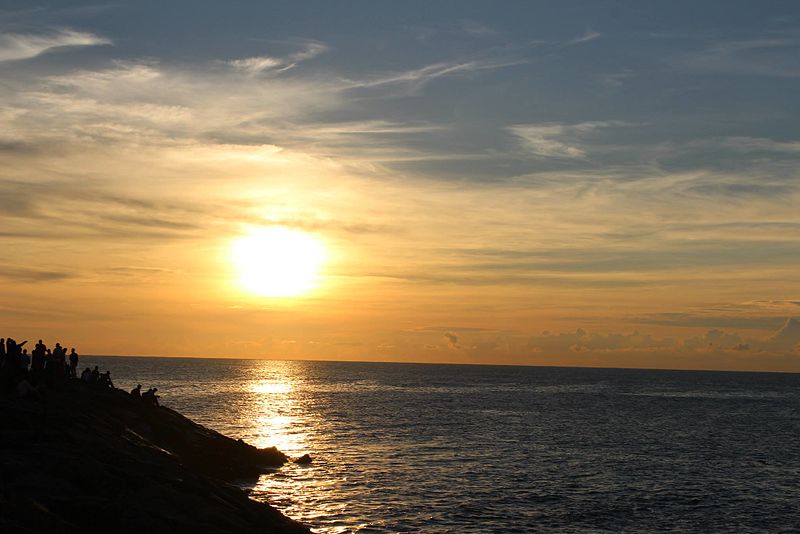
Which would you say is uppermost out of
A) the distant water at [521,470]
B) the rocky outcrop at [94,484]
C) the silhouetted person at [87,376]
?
the silhouetted person at [87,376]

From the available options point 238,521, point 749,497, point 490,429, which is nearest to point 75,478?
point 238,521

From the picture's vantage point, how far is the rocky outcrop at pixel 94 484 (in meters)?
25.6

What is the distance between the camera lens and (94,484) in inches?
1129

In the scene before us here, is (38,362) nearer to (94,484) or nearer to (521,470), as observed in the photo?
(94,484)

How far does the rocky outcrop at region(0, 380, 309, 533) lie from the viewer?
83.9ft

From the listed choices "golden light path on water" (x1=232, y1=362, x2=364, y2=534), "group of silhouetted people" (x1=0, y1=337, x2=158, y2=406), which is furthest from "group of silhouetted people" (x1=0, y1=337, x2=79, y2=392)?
"golden light path on water" (x1=232, y1=362, x2=364, y2=534)

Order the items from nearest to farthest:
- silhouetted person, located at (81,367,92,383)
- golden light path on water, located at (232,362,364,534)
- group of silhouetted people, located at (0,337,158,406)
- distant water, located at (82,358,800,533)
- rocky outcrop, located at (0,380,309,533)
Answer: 1. rocky outcrop, located at (0,380,309,533)
2. group of silhouetted people, located at (0,337,158,406)
3. distant water, located at (82,358,800,533)
4. golden light path on water, located at (232,362,364,534)
5. silhouetted person, located at (81,367,92,383)

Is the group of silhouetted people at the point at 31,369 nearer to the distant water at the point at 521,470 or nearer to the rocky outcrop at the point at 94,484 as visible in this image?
the rocky outcrop at the point at 94,484

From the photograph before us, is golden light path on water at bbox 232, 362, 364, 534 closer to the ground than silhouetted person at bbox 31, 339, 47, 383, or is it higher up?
closer to the ground

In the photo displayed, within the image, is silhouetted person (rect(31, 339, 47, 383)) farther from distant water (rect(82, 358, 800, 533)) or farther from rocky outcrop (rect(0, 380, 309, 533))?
distant water (rect(82, 358, 800, 533))

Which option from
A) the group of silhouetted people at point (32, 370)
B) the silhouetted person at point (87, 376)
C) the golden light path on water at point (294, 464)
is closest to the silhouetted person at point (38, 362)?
the group of silhouetted people at point (32, 370)

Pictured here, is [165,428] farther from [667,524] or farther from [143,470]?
[667,524]

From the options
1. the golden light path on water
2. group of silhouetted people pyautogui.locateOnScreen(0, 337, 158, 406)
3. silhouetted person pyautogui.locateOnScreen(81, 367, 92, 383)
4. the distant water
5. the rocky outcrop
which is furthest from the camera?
silhouetted person pyautogui.locateOnScreen(81, 367, 92, 383)

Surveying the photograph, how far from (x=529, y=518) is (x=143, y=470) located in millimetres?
24145
